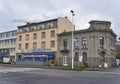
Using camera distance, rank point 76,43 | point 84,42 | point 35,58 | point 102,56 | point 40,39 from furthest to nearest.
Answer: point 35,58
point 40,39
point 76,43
point 84,42
point 102,56

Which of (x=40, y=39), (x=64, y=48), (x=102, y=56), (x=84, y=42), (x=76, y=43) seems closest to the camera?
(x=102, y=56)

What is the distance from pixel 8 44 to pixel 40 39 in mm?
23240

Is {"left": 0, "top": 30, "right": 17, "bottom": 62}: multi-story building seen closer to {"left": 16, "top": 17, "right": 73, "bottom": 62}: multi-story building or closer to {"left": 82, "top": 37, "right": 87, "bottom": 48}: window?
{"left": 16, "top": 17, "right": 73, "bottom": 62}: multi-story building

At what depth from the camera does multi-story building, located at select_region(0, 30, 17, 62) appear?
283 feet

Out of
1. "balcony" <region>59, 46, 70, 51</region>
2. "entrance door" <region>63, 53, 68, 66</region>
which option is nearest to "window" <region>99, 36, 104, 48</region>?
"balcony" <region>59, 46, 70, 51</region>

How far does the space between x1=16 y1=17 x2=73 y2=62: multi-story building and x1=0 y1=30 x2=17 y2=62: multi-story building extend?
727cm

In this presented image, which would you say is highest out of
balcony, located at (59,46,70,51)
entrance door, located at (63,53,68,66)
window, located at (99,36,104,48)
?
window, located at (99,36,104,48)

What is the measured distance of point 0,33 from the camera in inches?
3804

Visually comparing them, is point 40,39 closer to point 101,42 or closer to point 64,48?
point 64,48

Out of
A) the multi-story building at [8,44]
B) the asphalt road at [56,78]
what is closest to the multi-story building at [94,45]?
the asphalt road at [56,78]

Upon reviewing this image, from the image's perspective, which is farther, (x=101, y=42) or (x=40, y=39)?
(x=40, y=39)

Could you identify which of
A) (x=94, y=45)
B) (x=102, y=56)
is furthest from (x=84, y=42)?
(x=102, y=56)

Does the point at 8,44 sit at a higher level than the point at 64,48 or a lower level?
higher

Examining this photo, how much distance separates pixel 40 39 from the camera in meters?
70.8
